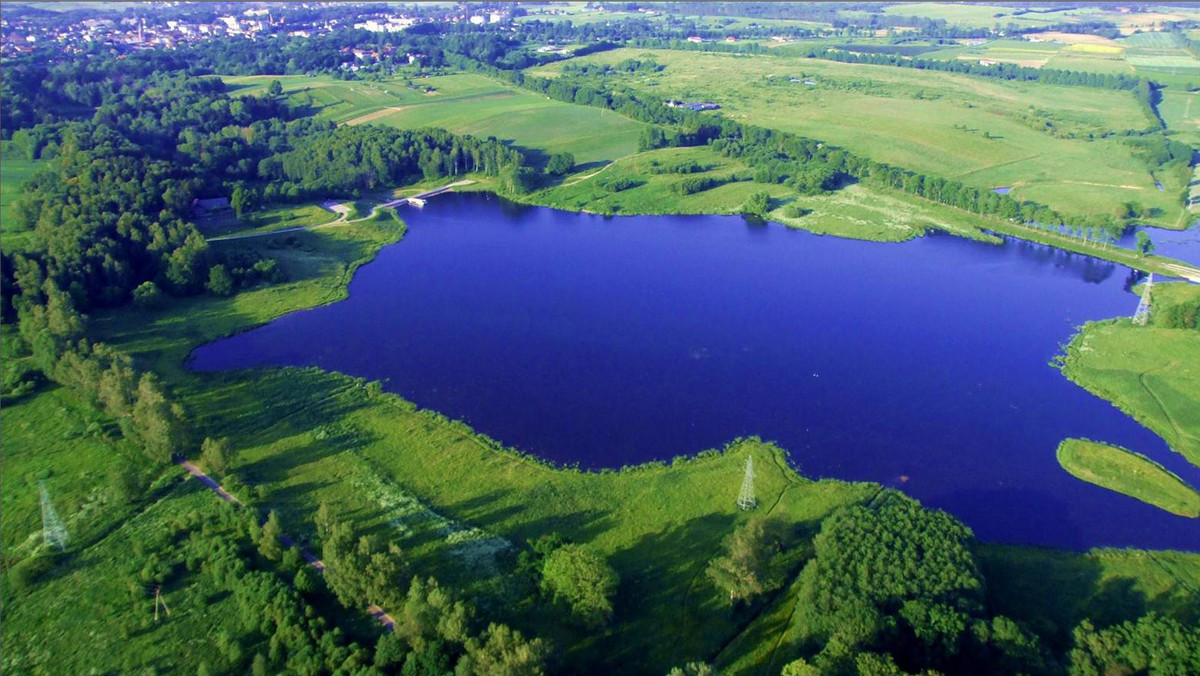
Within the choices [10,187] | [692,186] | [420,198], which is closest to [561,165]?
[692,186]

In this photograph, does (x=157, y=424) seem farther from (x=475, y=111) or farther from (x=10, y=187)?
(x=475, y=111)

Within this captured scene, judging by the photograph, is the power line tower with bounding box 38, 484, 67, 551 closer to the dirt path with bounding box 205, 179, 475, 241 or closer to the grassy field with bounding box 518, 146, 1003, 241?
the dirt path with bounding box 205, 179, 475, 241

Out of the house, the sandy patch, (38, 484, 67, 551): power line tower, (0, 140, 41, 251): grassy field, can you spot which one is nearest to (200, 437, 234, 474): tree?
(38, 484, 67, 551): power line tower

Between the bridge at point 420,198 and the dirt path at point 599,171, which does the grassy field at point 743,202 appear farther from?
the bridge at point 420,198

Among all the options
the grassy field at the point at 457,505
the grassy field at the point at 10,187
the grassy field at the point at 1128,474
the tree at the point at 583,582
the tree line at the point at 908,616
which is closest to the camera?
the tree line at the point at 908,616

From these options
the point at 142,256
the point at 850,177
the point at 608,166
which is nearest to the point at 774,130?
the point at 850,177

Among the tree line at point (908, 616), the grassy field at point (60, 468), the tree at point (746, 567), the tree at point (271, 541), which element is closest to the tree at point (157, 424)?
the grassy field at point (60, 468)
